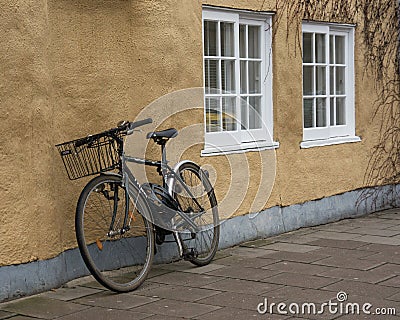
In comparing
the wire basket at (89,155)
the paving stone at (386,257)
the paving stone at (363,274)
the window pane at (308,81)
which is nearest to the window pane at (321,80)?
the window pane at (308,81)

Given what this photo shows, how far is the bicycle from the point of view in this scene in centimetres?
659

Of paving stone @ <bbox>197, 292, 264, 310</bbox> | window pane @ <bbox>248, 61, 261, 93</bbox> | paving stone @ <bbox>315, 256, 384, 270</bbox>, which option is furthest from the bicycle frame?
window pane @ <bbox>248, 61, 261, 93</bbox>

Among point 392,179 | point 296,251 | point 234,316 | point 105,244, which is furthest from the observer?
point 392,179

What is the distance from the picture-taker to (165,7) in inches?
301

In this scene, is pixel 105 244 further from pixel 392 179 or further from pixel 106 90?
pixel 392 179

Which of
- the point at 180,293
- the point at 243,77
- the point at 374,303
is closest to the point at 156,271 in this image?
the point at 180,293

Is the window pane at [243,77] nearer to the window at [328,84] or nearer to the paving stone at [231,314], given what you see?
the window at [328,84]

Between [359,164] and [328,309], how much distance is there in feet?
16.3

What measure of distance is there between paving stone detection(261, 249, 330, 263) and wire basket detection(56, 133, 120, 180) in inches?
76.2

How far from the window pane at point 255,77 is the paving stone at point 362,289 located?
2982 millimetres

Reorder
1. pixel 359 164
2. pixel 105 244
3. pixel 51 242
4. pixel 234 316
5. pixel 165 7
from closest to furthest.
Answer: pixel 234 316, pixel 51 242, pixel 105 244, pixel 165 7, pixel 359 164

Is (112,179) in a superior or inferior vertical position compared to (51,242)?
superior

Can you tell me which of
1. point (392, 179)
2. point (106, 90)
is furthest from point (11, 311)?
point (392, 179)

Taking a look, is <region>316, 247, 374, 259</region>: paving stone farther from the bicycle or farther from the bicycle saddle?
the bicycle saddle
